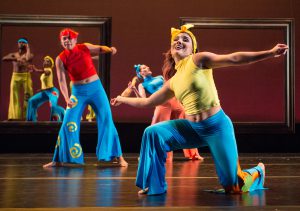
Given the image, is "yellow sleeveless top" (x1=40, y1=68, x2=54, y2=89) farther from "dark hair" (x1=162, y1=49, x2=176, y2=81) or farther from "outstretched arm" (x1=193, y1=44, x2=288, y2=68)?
"outstretched arm" (x1=193, y1=44, x2=288, y2=68)

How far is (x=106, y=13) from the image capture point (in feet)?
28.0

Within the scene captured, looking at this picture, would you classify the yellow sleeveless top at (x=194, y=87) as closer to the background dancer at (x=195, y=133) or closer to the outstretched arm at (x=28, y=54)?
the background dancer at (x=195, y=133)

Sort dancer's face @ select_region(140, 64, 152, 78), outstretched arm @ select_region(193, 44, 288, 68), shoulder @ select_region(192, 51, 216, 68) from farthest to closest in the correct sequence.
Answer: dancer's face @ select_region(140, 64, 152, 78) < shoulder @ select_region(192, 51, 216, 68) < outstretched arm @ select_region(193, 44, 288, 68)

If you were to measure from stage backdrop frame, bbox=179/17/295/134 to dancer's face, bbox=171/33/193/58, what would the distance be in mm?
4483

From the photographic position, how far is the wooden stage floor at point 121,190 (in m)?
3.48

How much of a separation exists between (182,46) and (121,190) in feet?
3.52

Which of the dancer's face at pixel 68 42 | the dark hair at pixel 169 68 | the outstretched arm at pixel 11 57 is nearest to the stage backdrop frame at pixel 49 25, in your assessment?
the outstretched arm at pixel 11 57

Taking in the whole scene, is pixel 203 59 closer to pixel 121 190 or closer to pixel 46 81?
pixel 121 190

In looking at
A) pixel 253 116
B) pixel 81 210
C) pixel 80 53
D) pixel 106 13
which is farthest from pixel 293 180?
pixel 106 13

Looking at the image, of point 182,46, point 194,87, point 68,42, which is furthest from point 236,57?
point 68,42

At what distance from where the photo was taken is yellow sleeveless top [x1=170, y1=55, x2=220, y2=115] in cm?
393

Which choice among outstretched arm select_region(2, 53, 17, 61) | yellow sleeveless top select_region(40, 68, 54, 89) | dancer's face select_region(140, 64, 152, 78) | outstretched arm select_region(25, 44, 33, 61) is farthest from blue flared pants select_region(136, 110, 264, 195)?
outstretched arm select_region(2, 53, 17, 61)

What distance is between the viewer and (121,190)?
4195 millimetres

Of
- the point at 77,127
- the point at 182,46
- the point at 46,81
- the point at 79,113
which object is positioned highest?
the point at 46,81
